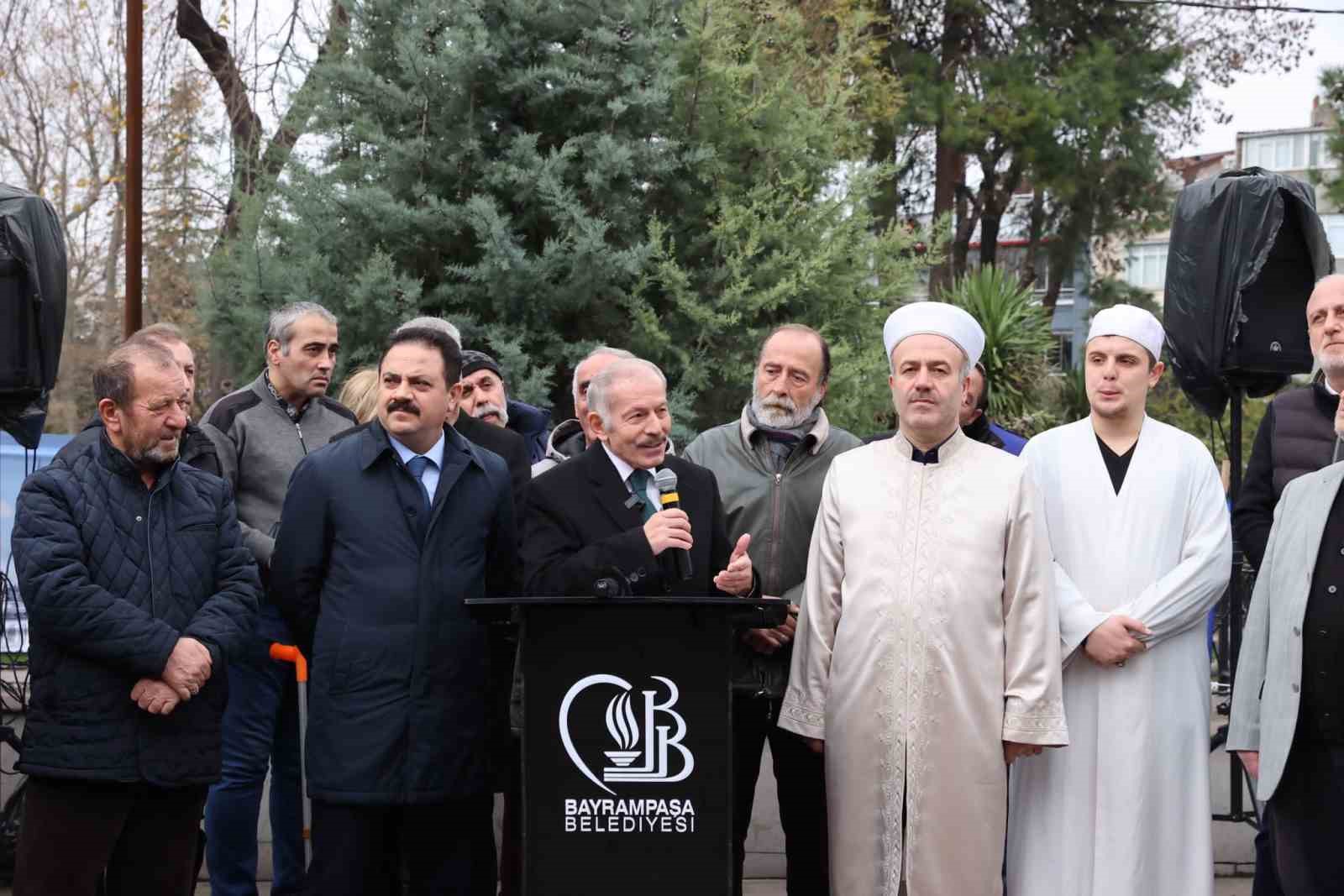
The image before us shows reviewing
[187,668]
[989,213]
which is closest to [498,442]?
[187,668]

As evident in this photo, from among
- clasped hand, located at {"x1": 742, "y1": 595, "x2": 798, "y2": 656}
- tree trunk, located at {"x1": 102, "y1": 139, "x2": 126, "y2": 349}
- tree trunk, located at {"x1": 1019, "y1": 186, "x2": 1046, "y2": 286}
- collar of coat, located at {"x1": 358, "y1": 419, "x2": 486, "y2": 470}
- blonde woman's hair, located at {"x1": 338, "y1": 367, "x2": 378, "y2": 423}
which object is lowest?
clasped hand, located at {"x1": 742, "y1": 595, "x2": 798, "y2": 656}

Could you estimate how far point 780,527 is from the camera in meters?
4.73

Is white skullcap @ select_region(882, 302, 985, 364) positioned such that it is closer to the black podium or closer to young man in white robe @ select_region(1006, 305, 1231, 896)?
young man in white robe @ select_region(1006, 305, 1231, 896)

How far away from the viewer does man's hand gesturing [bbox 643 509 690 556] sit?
3.68 metres

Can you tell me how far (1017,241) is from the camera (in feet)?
80.7

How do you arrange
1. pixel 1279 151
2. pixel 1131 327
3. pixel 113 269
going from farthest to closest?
1. pixel 1279 151
2. pixel 113 269
3. pixel 1131 327

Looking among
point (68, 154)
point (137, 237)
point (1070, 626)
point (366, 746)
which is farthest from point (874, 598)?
point (68, 154)

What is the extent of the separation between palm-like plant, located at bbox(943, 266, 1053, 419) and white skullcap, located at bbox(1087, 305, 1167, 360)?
28.4ft

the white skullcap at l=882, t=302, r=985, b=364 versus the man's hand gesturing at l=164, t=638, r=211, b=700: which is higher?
the white skullcap at l=882, t=302, r=985, b=364

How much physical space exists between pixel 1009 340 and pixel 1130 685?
9652mm

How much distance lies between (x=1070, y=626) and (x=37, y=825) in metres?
2.95

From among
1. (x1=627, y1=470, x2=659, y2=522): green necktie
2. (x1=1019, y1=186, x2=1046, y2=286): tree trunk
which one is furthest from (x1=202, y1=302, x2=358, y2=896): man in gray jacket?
(x1=1019, y1=186, x2=1046, y2=286): tree trunk

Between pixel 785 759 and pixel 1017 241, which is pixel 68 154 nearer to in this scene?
pixel 1017 241

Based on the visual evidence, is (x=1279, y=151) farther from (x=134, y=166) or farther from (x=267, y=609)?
(x=267, y=609)
